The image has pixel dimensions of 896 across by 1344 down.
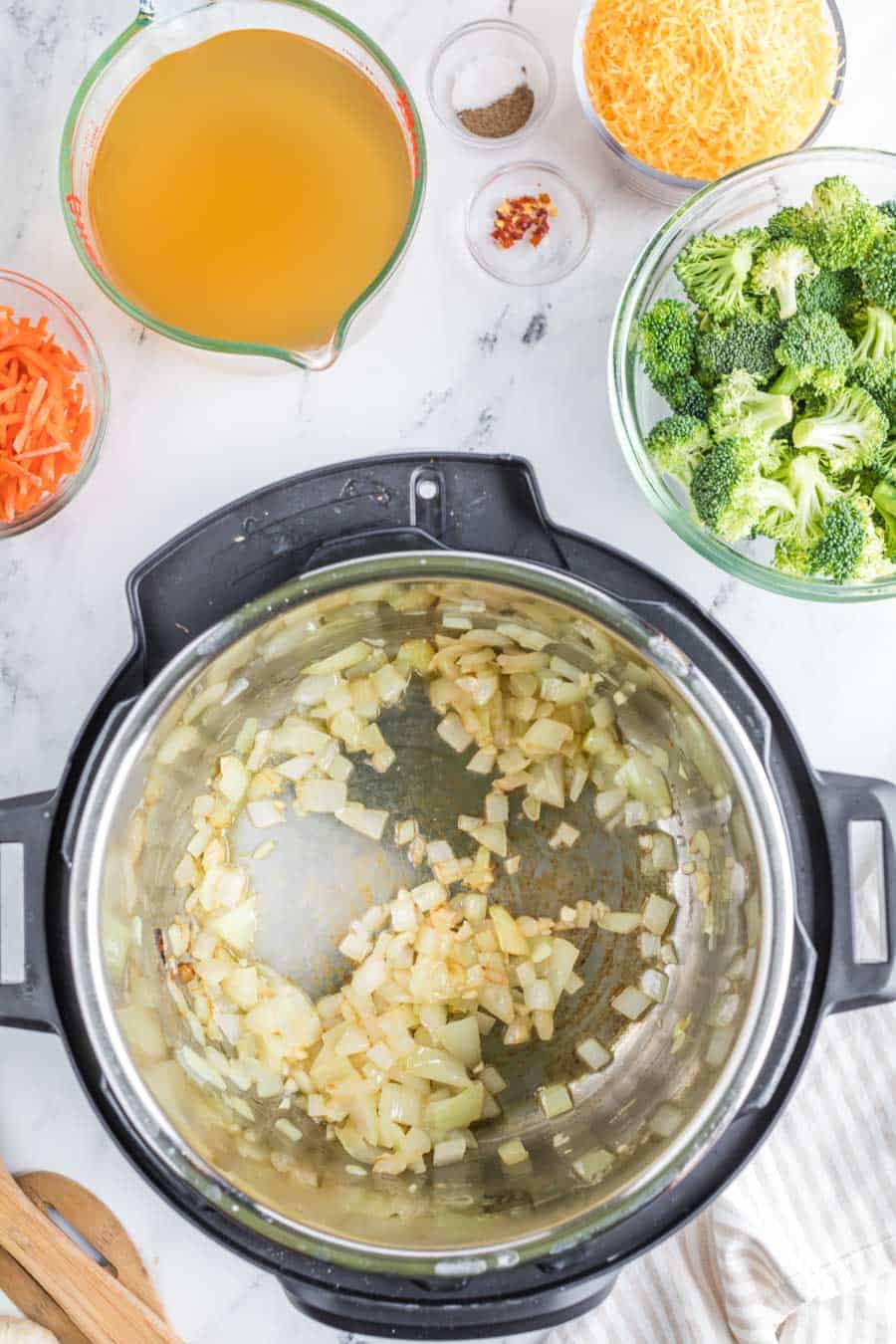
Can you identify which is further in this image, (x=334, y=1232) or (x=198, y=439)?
(x=198, y=439)

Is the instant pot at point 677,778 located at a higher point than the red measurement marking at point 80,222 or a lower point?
lower

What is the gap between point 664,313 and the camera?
1.14 metres

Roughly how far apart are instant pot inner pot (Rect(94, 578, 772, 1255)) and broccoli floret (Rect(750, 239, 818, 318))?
13.6 inches

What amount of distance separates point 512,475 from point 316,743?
0.37 meters

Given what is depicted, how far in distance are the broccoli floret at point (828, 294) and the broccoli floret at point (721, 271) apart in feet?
0.16

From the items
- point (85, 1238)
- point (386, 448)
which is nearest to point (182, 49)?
point (386, 448)

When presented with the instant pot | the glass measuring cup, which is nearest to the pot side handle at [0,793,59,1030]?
the instant pot

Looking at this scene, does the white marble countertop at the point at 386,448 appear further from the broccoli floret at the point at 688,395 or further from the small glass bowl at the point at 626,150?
the broccoli floret at the point at 688,395

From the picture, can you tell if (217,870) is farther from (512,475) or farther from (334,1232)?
(512,475)

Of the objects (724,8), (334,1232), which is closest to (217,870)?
(334,1232)

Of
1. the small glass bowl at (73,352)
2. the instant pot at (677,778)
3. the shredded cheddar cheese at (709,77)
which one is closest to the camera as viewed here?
the instant pot at (677,778)

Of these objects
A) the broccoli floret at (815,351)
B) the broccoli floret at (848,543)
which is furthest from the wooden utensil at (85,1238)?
the broccoli floret at (815,351)

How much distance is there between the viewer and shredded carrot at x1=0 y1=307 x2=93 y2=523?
1.21 metres

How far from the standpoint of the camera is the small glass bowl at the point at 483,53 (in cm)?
132
